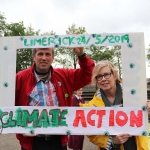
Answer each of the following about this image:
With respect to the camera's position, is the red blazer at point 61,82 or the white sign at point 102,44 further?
the red blazer at point 61,82

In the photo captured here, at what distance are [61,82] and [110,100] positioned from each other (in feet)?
1.79

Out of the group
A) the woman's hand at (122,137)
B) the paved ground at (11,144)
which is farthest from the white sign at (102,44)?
the paved ground at (11,144)

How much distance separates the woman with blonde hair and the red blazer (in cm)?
15

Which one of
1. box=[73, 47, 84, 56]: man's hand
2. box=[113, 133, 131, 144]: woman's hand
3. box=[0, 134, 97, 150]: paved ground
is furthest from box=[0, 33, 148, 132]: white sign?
box=[0, 134, 97, 150]: paved ground

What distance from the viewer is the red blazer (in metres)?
2.15

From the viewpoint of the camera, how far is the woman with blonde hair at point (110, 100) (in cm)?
200

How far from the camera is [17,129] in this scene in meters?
2.09

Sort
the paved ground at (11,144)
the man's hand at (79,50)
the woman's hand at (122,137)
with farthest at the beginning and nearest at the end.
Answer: the paved ground at (11,144), the man's hand at (79,50), the woman's hand at (122,137)

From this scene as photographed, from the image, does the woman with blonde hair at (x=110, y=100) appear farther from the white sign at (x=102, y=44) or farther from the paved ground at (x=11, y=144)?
the paved ground at (x=11, y=144)

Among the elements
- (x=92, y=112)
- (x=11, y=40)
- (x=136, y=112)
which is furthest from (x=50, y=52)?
(x=136, y=112)

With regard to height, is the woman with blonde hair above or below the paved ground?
above

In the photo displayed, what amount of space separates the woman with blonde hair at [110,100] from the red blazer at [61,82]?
0.15 meters

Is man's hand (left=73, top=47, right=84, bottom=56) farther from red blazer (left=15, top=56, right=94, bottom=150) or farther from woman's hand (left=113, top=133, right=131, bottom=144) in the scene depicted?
woman's hand (left=113, top=133, right=131, bottom=144)

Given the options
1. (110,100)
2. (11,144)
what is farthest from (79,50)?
(11,144)
